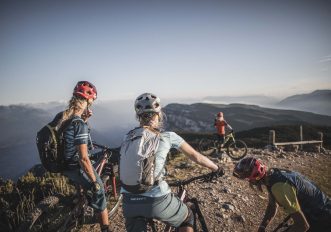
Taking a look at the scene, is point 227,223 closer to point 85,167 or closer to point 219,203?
point 219,203

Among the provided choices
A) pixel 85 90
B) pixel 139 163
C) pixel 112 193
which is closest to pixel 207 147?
pixel 112 193

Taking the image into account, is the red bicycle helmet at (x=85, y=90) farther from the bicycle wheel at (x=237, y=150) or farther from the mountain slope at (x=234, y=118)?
the mountain slope at (x=234, y=118)

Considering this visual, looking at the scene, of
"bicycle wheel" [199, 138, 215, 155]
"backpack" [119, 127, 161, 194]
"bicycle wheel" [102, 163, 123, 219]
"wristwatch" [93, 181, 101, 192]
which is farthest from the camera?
"bicycle wheel" [199, 138, 215, 155]

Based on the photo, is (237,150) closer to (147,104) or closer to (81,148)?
(81,148)

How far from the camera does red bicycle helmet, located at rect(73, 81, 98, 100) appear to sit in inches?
158

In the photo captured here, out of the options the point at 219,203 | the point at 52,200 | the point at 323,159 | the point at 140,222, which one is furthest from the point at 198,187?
the point at 323,159

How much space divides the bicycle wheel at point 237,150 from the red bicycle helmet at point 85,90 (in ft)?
36.6

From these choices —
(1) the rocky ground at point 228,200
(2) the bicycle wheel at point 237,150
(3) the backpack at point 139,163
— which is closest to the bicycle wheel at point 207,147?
(2) the bicycle wheel at point 237,150

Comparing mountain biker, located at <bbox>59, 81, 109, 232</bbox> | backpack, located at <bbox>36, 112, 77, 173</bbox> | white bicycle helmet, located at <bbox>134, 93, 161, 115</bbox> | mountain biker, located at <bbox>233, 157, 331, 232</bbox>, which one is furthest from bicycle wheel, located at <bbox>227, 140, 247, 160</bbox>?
white bicycle helmet, located at <bbox>134, 93, 161, 115</bbox>

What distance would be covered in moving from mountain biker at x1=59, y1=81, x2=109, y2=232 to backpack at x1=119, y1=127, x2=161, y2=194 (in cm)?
154

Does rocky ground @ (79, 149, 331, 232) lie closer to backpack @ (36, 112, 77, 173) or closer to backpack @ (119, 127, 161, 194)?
backpack @ (36, 112, 77, 173)

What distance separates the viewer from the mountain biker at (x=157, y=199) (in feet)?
7.68

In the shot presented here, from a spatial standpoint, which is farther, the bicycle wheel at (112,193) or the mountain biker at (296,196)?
the bicycle wheel at (112,193)

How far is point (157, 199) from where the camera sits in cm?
235
